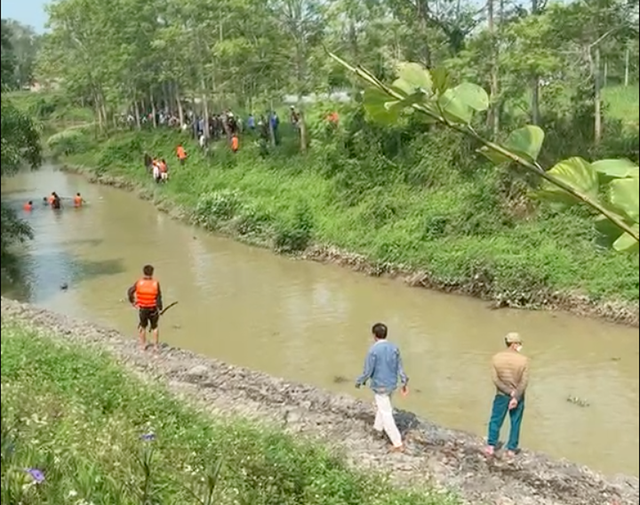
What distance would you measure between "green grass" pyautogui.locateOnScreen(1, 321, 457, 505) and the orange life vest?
0.58 metres

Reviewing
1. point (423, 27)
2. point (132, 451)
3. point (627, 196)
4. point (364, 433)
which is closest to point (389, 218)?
point (423, 27)

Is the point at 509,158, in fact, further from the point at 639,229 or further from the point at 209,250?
the point at 209,250

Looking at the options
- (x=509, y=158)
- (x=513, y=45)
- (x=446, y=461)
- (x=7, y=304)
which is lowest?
(x=446, y=461)

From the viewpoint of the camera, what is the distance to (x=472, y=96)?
0.76 metres

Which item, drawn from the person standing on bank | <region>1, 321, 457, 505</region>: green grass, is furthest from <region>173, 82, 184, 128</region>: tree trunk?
the person standing on bank

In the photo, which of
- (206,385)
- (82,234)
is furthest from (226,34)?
(206,385)

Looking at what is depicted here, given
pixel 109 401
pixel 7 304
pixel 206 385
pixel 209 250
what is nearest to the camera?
pixel 7 304

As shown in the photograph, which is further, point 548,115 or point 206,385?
point 548,115

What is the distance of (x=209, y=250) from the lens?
31.4 ft

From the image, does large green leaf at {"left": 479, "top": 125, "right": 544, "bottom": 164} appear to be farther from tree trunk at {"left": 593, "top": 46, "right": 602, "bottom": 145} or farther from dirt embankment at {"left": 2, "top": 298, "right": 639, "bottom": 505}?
dirt embankment at {"left": 2, "top": 298, "right": 639, "bottom": 505}

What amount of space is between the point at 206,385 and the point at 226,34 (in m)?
6.90

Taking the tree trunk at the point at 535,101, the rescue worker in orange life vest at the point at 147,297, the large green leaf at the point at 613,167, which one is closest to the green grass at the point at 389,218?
the tree trunk at the point at 535,101

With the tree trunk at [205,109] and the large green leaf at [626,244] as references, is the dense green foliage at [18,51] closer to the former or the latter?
the large green leaf at [626,244]

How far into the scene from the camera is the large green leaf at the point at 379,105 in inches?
30.1
